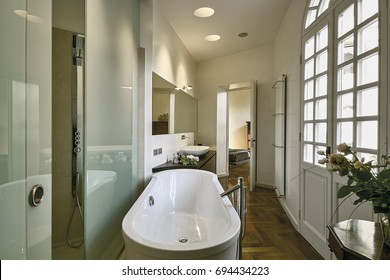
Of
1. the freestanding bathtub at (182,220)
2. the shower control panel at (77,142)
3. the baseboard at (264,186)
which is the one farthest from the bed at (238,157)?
the shower control panel at (77,142)

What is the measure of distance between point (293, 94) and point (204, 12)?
1.62 metres

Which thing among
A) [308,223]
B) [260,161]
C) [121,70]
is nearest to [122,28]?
[121,70]

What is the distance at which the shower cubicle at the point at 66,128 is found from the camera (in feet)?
2.30

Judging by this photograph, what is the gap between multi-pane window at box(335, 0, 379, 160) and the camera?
1179 mm

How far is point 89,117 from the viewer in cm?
120

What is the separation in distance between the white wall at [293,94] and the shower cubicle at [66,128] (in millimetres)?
1877

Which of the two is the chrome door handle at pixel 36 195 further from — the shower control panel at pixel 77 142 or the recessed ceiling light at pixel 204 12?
the recessed ceiling light at pixel 204 12

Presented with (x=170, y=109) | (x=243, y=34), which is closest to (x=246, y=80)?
(x=243, y=34)

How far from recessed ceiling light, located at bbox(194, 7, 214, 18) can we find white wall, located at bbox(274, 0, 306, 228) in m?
1.05

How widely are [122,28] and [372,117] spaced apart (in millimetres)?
2039

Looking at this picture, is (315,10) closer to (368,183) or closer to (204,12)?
(204,12)

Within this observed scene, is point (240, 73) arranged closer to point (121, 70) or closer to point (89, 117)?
point (121, 70)

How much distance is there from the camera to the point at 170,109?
286 centimetres

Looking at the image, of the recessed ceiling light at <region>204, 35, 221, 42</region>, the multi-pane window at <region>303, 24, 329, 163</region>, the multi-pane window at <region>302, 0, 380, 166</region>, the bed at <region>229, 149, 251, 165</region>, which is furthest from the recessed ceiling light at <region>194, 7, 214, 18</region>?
the bed at <region>229, 149, 251, 165</region>
